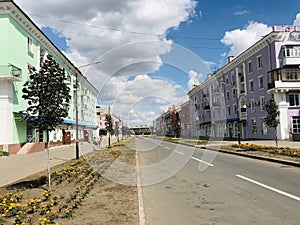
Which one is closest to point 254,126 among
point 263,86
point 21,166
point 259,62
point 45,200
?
point 263,86

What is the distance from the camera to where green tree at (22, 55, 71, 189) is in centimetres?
906

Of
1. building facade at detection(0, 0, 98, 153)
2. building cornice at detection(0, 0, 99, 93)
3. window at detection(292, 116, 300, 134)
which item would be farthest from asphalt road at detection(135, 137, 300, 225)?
window at detection(292, 116, 300, 134)

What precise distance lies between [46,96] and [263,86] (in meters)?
38.0

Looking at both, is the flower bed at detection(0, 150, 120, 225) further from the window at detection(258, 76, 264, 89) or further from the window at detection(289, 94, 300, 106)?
the window at detection(258, 76, 264, 89)

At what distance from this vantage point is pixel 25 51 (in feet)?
90.7

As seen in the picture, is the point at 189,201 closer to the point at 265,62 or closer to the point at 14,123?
the point at 14,123

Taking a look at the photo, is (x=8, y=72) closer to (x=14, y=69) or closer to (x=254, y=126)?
(x=14, y=69)

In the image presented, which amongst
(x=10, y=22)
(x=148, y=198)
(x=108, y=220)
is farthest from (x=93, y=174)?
(x=10, y=22)

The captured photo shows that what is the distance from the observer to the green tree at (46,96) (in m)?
9.06

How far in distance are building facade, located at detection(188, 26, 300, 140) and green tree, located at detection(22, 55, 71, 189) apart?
73.7 ft

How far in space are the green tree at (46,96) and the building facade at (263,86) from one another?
2248 centimetres

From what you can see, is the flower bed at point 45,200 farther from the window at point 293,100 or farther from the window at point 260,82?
the window at point 260,82

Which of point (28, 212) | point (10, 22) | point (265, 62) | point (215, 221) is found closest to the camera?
point (215, 221)

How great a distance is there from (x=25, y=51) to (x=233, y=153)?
2162 centimetres
